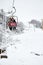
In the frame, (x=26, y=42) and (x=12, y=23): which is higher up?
(x=12, y=23)

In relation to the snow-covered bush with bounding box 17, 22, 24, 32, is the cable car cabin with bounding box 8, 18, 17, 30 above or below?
above

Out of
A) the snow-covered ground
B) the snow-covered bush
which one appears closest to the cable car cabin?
the snow-covered ground

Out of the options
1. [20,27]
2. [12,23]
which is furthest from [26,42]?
[12,23]

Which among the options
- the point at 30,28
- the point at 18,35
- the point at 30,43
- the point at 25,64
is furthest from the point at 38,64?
the point at 30,28

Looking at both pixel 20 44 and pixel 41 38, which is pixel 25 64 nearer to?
pixel 20 44

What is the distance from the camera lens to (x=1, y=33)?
14.1 m

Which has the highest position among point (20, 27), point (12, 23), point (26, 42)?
point (12, 23)

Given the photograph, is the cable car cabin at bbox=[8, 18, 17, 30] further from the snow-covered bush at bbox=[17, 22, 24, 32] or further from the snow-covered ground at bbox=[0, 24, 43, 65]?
the snow-covered bush at bbox=[17, 22, 24, 32]

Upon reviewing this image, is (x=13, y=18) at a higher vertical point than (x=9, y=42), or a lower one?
higher

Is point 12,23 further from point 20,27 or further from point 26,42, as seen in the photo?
point 20,27

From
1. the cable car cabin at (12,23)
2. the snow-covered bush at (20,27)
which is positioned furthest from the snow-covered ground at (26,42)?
the cable car cabin at (12,23)

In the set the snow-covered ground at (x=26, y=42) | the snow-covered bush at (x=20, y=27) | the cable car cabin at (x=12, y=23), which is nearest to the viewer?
the cable car cabin at (x=12, y=23)

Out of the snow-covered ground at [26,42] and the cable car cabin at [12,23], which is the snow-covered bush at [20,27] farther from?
the cable car cabin at [12,23]

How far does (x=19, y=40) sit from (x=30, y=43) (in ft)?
3.21
